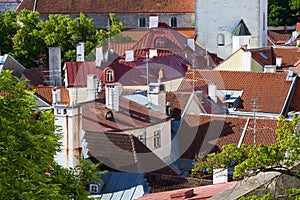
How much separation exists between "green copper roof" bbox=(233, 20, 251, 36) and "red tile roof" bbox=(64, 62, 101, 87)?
14.5 metres

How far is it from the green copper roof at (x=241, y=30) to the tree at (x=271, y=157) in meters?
45.4

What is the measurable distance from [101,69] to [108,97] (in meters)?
15.8

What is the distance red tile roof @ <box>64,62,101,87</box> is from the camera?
40.2 metres

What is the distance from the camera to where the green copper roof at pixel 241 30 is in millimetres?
54406

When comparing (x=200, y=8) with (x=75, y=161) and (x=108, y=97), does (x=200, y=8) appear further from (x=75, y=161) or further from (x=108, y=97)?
(x=75, y=161)

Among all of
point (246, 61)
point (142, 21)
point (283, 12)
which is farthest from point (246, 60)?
point (283, 12)

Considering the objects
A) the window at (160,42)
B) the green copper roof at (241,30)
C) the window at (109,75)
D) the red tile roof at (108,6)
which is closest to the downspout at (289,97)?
the window at (109,75)

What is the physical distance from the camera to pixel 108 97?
24672 mm

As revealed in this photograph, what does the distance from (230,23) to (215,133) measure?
30.3m

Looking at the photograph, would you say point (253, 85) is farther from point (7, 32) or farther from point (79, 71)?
point (7, 32)

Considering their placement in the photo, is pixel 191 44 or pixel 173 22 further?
pixel 173 22

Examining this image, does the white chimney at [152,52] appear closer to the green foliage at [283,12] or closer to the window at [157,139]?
the window at [157,139]

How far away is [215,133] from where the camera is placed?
1001 inches

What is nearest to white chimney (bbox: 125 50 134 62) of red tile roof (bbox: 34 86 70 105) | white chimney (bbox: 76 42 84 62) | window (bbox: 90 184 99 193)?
white chimney (bbox: 76 42 84 62)
